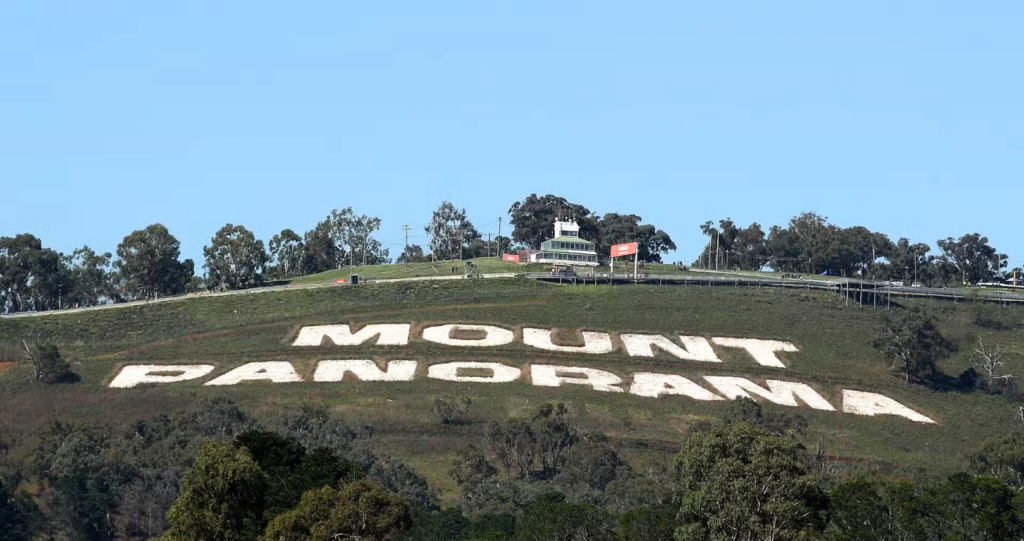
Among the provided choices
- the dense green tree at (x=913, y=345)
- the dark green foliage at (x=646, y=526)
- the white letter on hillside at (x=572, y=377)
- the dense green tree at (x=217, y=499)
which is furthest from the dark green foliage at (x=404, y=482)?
the dense green tree at (x=913, y=345)

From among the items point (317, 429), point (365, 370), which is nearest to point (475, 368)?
point (365, 370)

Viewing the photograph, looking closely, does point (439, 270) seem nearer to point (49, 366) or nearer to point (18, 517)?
point (49, 366)

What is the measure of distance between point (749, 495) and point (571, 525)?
7.18 metres

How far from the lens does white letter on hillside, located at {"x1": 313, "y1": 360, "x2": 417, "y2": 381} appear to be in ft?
333

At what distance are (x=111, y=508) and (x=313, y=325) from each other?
4887 cm

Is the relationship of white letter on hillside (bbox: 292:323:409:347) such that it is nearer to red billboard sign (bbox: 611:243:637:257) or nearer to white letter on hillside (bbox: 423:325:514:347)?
white letter on hillside (bbox: 423:325:514:347)

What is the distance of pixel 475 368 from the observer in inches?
4097

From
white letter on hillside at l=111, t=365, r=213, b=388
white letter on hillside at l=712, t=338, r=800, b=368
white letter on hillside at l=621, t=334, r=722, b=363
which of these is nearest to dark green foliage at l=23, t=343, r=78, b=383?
white letter on hillside at l=111, t=365, r=213, b=388

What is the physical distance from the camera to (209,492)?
4762cm

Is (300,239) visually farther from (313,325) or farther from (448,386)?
(448,386)

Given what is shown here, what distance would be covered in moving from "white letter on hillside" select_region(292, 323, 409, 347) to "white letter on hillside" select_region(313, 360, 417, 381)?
5.69 m

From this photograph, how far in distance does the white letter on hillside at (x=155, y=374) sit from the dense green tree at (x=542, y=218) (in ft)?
286

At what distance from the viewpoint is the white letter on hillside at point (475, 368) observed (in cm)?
10106

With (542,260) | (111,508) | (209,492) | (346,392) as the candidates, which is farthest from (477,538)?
(542,260)
